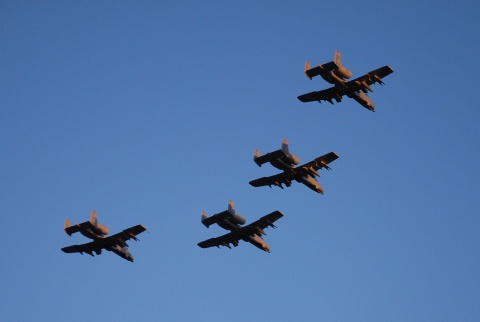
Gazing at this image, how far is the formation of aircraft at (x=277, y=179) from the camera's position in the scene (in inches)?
3698

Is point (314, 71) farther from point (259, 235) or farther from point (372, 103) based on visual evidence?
point (259, 235)

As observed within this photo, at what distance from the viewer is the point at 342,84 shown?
3794 inches

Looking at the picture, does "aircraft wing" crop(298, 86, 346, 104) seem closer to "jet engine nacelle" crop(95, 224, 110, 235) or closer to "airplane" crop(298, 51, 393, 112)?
"airplane" crop(298, 51, 393, 112)

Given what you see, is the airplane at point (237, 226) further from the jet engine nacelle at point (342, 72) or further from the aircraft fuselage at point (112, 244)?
the jet engine nacelle at point (342, 72)

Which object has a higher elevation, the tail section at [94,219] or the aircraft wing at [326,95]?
the aircraft wing at [326,95]

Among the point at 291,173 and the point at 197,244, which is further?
the point at 197,244

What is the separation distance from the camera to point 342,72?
308 feet

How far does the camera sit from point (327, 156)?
96.1 metres

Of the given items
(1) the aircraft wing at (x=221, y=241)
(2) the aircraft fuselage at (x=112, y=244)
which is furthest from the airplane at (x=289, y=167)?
(2) the aircraft fuselage at (x=112, y=244)

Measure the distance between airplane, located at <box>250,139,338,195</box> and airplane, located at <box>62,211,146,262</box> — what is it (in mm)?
13343

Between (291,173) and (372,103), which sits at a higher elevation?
(372,103)

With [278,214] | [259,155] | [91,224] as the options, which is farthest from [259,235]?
[91,224]

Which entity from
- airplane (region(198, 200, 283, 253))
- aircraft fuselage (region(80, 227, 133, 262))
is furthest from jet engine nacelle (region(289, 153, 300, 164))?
aircraft fuselage (region(80, 227, 133, 262))

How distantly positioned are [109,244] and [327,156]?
23393mm
